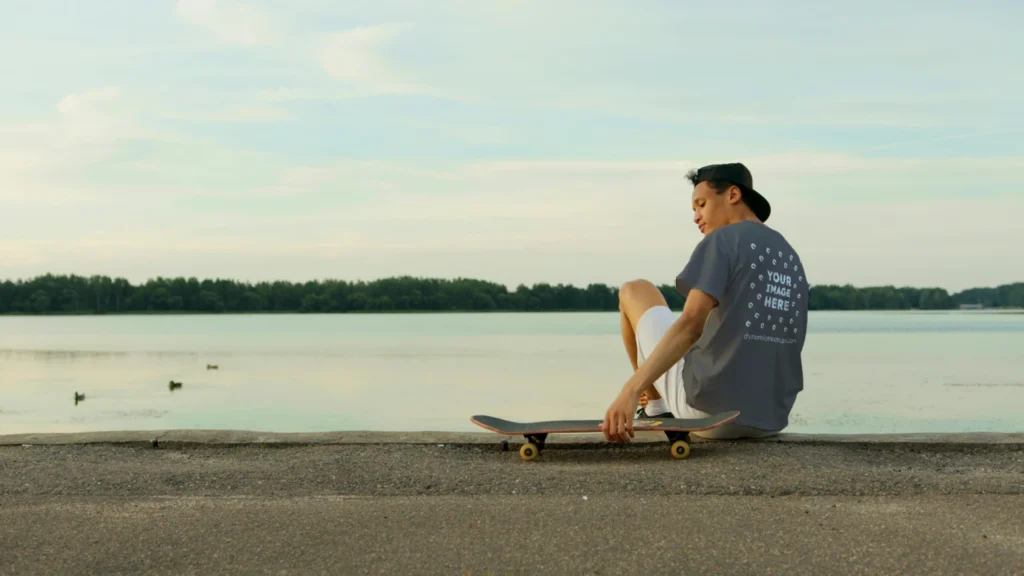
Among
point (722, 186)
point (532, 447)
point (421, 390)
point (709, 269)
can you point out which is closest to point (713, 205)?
point (722, 186)

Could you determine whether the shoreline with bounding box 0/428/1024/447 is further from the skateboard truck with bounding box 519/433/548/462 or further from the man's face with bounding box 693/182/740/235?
the man's face with bounding box 693/182/740/235

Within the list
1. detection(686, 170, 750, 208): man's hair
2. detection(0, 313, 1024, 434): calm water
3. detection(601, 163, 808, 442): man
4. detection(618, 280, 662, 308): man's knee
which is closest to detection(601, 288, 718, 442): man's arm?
detection(601, 163, 808, 442): man

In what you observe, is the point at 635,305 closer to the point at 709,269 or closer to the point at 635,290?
the point at 635,290

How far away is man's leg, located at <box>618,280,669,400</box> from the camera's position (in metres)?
5.97

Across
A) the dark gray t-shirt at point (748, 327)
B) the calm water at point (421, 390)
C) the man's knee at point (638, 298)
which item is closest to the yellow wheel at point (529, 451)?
the dark gray t-shirt at point (748, 327)

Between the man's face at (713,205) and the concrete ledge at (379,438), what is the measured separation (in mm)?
1272

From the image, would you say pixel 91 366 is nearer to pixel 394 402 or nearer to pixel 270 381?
pixel 270 381

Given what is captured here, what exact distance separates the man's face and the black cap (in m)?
0.05

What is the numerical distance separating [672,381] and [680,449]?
2.46 feet

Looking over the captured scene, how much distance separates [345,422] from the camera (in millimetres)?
12938

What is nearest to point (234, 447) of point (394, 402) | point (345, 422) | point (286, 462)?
point (286, 462)

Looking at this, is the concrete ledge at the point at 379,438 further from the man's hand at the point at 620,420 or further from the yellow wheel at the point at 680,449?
the man's hand at the point at 620,420

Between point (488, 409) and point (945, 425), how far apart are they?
6.25m

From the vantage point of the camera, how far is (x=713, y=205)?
566 centimetres
